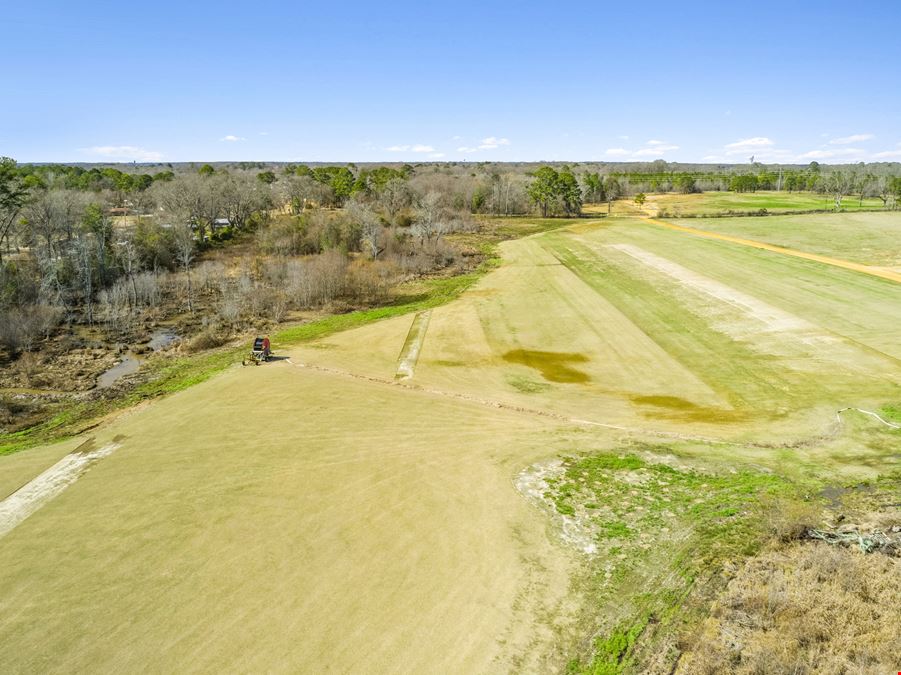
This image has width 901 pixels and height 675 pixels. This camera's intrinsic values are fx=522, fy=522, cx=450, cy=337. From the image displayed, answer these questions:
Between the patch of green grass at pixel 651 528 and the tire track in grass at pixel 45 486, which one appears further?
the tire track in grass at pixel 45 486

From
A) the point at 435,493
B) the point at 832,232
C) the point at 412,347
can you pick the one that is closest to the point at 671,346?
the point at 412,347

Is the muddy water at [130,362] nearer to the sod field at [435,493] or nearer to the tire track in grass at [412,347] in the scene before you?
the sod field at [435,493]

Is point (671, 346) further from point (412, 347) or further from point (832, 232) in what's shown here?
point (832, 232)

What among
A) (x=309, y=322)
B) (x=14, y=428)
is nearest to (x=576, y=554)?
(x=14, y=428)

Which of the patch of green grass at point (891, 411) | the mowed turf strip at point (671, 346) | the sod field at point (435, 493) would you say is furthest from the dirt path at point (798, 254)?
the patch of green grass at point (891, 411)

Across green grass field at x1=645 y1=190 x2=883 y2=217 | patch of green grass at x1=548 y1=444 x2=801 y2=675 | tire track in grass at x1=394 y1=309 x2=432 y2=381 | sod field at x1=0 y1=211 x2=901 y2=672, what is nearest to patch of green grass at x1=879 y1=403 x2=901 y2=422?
sod field at x1=0 y1=211 x2=901 y2=672

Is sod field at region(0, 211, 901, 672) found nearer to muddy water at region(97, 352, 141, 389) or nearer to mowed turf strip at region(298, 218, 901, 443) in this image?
mowed turf strip at region(298, 218, 901, 443)
